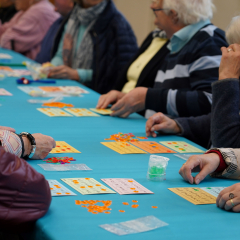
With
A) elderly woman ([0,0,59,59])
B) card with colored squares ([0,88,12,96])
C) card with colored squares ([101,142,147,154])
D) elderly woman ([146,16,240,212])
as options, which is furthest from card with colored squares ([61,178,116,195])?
elderly woman ([0,0,59,59])

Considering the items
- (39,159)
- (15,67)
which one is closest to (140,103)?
(39,159)

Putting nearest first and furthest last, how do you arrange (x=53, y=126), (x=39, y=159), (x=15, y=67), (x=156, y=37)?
(x=39, y=159) → (x=53, y=126) → (x=156, y=37) → (x=15, y=67)

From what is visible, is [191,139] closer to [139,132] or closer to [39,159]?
[139,132]

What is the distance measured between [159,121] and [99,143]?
1.32 ft

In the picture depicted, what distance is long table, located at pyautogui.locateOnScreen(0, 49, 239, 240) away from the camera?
3.42 ft

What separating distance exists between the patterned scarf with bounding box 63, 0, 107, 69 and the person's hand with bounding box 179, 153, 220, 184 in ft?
9.26

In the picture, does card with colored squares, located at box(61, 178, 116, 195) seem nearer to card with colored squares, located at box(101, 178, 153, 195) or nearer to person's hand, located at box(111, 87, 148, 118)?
card with colored squares, located at box(101, 178, 153, 195)

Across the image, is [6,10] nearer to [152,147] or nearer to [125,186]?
[152,147]

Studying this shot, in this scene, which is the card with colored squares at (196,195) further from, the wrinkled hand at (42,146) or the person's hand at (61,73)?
the person's hand at (61,73)

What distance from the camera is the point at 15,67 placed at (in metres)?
4.21

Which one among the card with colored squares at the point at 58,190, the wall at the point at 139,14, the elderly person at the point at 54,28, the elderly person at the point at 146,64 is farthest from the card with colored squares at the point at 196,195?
the wall at the point at 139,14

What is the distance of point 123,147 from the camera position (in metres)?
1.86

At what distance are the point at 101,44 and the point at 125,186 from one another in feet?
9.32

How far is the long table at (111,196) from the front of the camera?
1.04 m
